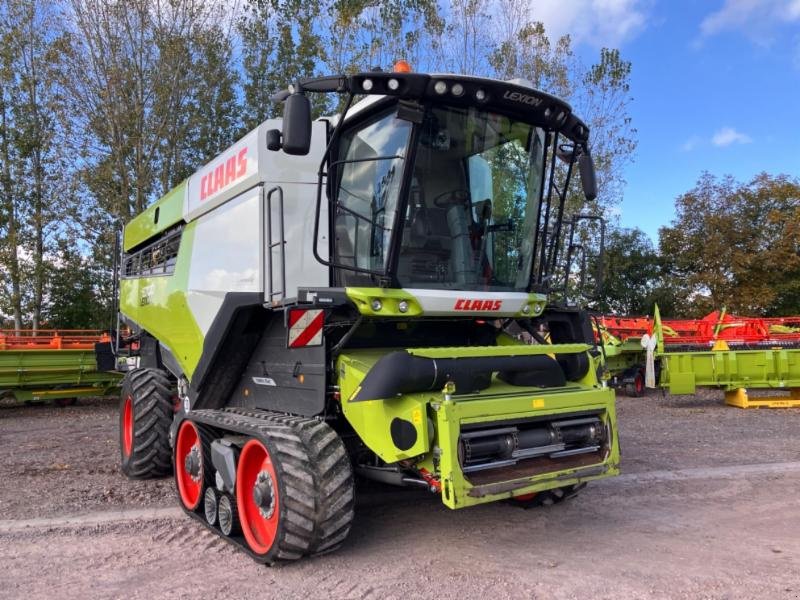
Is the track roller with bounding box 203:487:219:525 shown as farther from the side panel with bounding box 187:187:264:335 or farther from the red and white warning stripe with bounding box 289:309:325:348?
the red and white warning stripe with bounding box 289:309:325:348

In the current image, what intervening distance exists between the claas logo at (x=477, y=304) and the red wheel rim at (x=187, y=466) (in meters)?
2.29

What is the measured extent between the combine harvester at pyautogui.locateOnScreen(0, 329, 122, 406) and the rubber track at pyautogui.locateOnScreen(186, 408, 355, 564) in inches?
335

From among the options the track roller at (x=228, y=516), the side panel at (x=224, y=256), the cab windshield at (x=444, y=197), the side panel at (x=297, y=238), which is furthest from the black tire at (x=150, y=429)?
the cab windshield at (x=444, y=197)

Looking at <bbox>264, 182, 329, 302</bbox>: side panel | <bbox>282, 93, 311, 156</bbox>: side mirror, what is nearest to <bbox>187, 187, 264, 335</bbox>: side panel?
<bbox>264, 182, 329, 302</bbox>: side panel

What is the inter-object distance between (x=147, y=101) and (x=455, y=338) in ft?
50.2

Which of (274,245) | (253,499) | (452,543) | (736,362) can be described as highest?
(274,245)

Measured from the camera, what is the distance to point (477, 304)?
4391 mm

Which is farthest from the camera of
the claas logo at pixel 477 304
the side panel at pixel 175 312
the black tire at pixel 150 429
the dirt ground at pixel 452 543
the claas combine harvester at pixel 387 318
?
the black tire at pixel 150 429

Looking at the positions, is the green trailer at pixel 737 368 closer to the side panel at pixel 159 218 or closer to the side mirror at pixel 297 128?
the side panel at pixel 159 218

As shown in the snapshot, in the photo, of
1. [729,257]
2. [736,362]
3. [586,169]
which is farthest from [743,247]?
[586,169]

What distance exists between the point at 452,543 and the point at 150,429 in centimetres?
346

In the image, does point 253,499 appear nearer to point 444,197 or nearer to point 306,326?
point 306,326

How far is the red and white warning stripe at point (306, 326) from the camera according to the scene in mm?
4137

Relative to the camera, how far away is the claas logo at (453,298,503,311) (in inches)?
169
